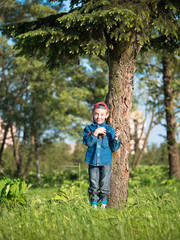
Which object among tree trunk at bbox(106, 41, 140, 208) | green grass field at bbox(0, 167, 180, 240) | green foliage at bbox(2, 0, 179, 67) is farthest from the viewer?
tree trunk at bbox(106, 41, 140, 208)

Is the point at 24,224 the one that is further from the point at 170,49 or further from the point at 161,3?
the point at 170,49

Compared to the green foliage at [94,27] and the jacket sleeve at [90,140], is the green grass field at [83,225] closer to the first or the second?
the jacket sleeve at [90,140]

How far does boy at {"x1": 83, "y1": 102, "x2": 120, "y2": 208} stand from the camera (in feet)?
14.4

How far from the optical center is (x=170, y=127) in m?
11.2

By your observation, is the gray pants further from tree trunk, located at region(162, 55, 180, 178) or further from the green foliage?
tree trunk, located at region(162, 55, 180, 178)

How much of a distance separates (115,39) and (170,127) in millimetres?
7730

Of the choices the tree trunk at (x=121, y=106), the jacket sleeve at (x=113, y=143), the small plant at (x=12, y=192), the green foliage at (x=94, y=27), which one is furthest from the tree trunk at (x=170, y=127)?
the small plant at (x=12, y=192)

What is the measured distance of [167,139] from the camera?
37.2 ft

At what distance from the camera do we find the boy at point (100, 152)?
173 inches

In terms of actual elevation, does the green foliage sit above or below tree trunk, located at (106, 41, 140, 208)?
above

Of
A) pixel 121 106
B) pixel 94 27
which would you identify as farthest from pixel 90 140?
pixel 94 27

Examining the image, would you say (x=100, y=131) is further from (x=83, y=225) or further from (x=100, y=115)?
(x=83, y=225)

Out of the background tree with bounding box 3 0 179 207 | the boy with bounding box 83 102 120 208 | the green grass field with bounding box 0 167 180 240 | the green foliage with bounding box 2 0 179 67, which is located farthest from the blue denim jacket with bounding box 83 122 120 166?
the green foliage with bounding box 2 0 179 67

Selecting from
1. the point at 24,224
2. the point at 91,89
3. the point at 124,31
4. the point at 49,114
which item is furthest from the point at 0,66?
the point at 24,224
